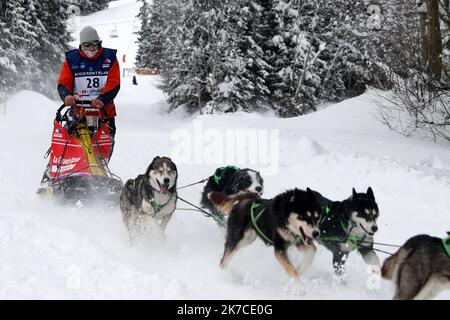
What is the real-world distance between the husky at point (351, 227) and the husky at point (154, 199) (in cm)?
174

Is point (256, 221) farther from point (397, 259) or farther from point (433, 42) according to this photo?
point (433, 42)

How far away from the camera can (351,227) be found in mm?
4133

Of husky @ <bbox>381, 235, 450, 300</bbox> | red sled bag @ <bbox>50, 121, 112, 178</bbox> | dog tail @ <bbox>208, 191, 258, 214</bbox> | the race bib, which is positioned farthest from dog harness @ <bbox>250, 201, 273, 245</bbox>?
the race bib

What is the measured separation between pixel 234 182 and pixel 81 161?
2.01 m

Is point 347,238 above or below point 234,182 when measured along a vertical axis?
below

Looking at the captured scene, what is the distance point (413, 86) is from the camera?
9258 millimetres

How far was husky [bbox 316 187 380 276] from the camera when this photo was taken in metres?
4.00

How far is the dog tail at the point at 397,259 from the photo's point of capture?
3.29 meters

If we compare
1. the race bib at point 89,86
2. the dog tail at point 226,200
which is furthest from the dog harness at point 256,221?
the race bib at point 89,86

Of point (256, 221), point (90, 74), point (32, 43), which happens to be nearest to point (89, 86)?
point (90, 74)

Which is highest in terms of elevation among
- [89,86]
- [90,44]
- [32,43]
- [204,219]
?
[32,43]

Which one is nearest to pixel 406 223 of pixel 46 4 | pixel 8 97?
pixel 8 97

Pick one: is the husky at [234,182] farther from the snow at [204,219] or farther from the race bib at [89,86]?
the race bib at [89,86]

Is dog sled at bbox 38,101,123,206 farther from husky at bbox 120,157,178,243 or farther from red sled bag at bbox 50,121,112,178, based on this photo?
husky at bbox 120,157,178,243
